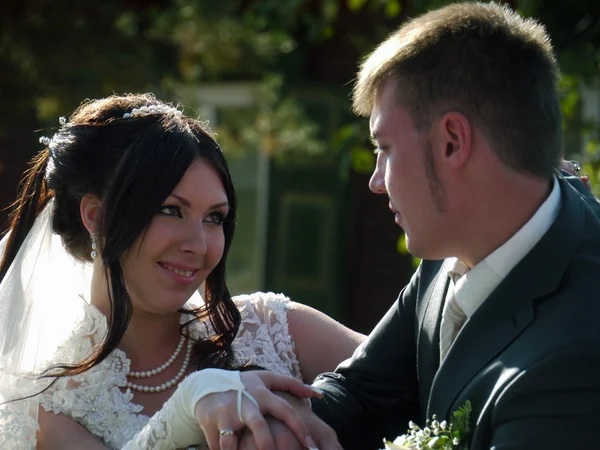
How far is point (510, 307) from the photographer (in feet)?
7.28

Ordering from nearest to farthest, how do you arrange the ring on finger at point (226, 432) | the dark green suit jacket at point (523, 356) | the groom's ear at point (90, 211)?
the dark green suit jacket at point (523, 356)
the ring on finger at point (226, 432)
the groom's ear at point (90, 211)

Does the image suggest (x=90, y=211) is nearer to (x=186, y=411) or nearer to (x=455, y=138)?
(x=186, y=411)

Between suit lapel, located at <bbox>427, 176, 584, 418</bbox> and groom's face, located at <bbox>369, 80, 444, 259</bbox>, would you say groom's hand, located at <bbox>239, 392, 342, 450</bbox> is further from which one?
groom's face, located at <bbox>369, 80, 444, 259</bbox>

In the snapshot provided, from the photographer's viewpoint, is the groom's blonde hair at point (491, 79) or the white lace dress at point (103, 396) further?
the white lace dress at point (103, 396)

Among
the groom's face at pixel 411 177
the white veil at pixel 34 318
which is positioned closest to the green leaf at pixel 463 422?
the groom's face at pixel 411 177

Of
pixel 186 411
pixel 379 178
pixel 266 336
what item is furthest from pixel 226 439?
pixel 266 336

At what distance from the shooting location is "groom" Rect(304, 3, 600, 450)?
214cm

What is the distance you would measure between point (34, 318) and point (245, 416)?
3.98 ft

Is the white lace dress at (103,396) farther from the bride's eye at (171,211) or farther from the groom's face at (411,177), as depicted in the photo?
the groom's face at (411,177)

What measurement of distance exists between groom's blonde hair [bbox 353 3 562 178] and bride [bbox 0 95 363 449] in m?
1.04

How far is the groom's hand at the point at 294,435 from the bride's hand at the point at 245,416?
2 cm

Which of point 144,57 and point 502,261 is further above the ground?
point 144,57

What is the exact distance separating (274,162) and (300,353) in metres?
5.03

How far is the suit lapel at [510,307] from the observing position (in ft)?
7.17
